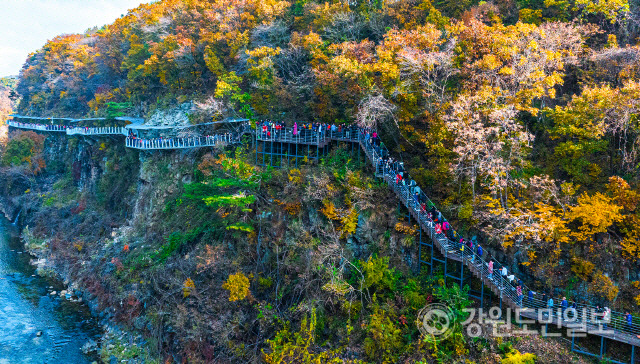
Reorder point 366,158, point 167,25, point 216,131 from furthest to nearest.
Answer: point 167,25
point 216,131
point 366,158

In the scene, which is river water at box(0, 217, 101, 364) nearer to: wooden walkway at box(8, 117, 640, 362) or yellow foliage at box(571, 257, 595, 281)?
wooden walkway at box(8, 117, 640, 362)

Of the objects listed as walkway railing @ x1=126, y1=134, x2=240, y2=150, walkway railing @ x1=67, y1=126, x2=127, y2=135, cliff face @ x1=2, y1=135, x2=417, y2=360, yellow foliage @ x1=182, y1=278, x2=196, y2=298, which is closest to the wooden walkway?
walkway railing @ x1=126, y1=134, x2=240, y2=150

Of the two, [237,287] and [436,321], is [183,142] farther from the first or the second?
[436,321]

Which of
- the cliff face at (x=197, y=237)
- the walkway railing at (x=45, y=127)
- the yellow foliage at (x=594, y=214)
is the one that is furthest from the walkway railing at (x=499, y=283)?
the walkway railing at (x=45, y=127)

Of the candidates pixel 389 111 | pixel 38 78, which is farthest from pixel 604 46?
pixel 38 78

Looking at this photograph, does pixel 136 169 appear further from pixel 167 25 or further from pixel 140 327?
pixel 140 327

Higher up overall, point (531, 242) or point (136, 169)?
point (136, 169)

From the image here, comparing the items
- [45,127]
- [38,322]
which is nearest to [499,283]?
[38,322]
